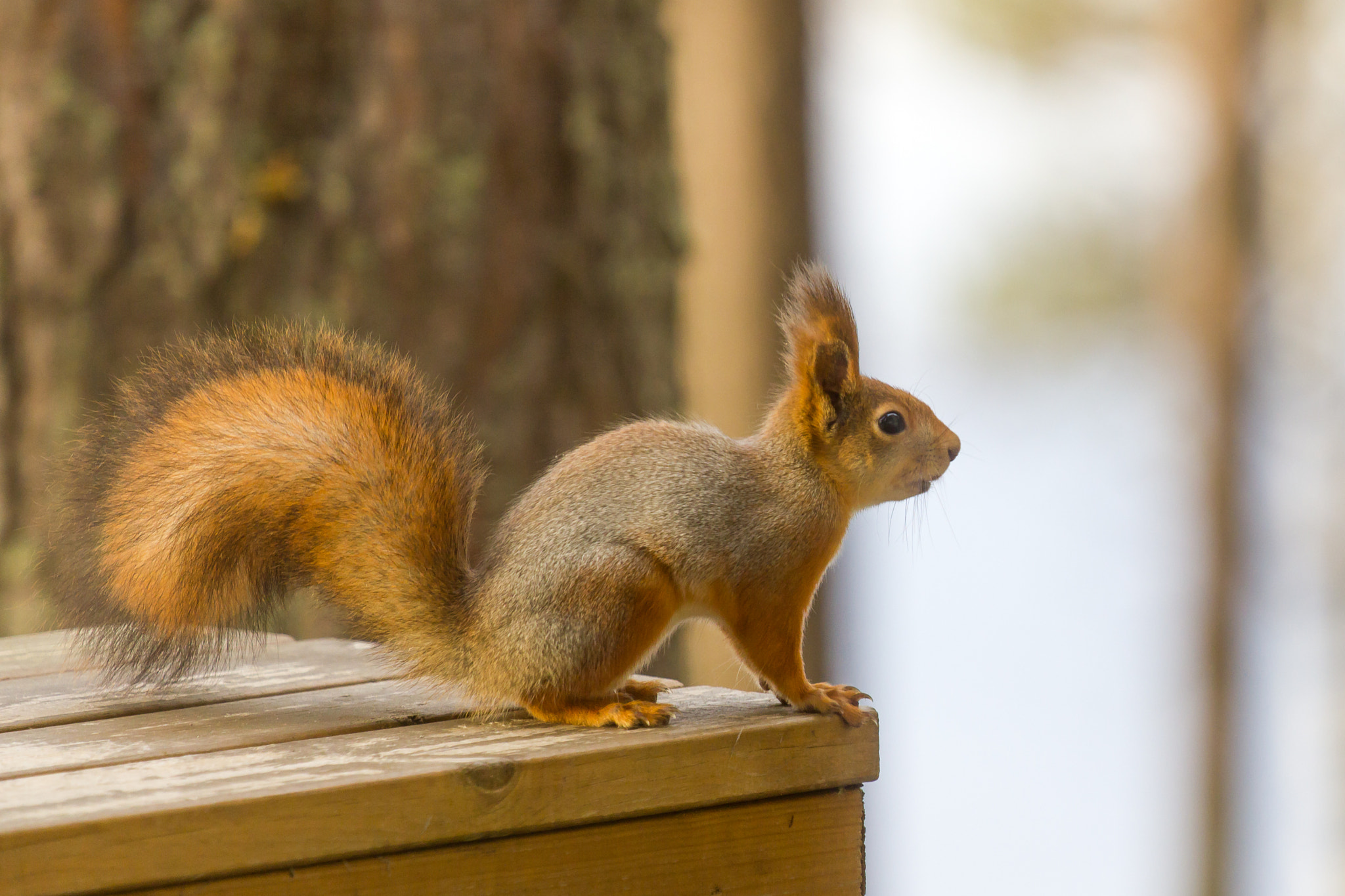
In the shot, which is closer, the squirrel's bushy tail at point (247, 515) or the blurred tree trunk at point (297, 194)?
the squirrel's bushy tail at point (247, 515)

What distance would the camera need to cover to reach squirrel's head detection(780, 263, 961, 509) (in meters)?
1.36

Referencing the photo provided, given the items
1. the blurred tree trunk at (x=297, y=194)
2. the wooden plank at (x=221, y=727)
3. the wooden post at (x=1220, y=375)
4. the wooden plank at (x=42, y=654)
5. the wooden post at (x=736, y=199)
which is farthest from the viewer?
the wooden post at (x=1220, y=375)

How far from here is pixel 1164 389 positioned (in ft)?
13.7

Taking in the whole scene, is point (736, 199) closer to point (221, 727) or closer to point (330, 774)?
point (221, 727)

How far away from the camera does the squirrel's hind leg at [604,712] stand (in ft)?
4.09

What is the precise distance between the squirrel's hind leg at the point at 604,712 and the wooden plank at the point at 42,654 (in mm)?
469

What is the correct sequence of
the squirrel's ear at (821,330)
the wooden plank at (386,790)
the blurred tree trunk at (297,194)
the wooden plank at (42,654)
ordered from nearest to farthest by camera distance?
the wooden plank at (386,790)
the squirrel's ear at (821,330)
the wooden plank at (42,654)
the blurred tree trunk at (297,194)

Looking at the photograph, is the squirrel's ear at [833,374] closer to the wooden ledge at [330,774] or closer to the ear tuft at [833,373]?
the ear tuft at [833,373]

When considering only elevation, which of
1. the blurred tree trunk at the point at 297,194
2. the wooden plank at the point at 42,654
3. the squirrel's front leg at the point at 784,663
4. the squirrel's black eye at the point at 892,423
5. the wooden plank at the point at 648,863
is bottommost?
the wooden plank at the point at 648,863

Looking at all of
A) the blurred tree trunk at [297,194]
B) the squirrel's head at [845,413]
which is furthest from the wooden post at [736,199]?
the squirrel's head at [845,413]

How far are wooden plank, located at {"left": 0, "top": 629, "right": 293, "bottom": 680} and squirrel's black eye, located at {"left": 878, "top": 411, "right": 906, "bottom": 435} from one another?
2.51 feet

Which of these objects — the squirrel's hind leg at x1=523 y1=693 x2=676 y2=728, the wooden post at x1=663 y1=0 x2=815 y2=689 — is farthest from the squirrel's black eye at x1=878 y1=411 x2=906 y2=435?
the wooden post at x1=663 y1=0 x2=815 y2=689

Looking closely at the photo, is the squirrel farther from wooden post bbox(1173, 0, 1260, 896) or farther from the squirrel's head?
wooden post bbox(1173, 0, 1260, 896)

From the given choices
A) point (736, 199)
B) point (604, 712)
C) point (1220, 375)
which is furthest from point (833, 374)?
point (1220, 375)
